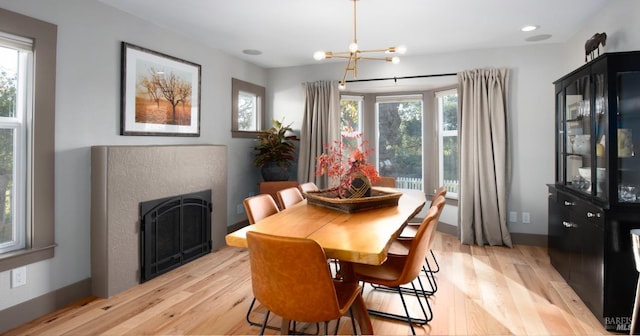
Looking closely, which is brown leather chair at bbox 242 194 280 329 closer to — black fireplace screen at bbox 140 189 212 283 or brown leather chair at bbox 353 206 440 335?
brown leather chair at bbox 353 206 440 335

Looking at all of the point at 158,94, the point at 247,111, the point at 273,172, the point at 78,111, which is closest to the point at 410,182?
the point at 273,172

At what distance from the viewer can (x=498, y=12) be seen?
3262 millimetres

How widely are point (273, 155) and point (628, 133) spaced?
3655 millimetres

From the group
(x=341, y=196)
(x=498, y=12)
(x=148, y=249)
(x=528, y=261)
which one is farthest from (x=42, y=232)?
(x=528, y=261)

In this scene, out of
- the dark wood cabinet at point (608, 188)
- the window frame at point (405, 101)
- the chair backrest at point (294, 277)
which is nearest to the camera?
the chair backrest at point (294, 277)

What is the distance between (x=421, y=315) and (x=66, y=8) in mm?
3512

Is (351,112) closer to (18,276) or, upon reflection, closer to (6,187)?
(6,187)

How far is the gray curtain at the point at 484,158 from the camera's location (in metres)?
4.33

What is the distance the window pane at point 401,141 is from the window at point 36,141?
13.4ft

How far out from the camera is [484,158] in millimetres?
4391

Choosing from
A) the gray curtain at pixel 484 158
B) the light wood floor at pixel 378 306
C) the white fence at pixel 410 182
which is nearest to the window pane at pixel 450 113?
the gray curtain at pixel 484 158

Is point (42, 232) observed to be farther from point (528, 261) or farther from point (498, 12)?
point (528, 261)

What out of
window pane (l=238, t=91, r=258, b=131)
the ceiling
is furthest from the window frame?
window pane (l=238, t=91, r=258, b=131)

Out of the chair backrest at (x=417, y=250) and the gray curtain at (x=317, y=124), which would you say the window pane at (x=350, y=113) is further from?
the chair backrest at (x=417, y=250)
